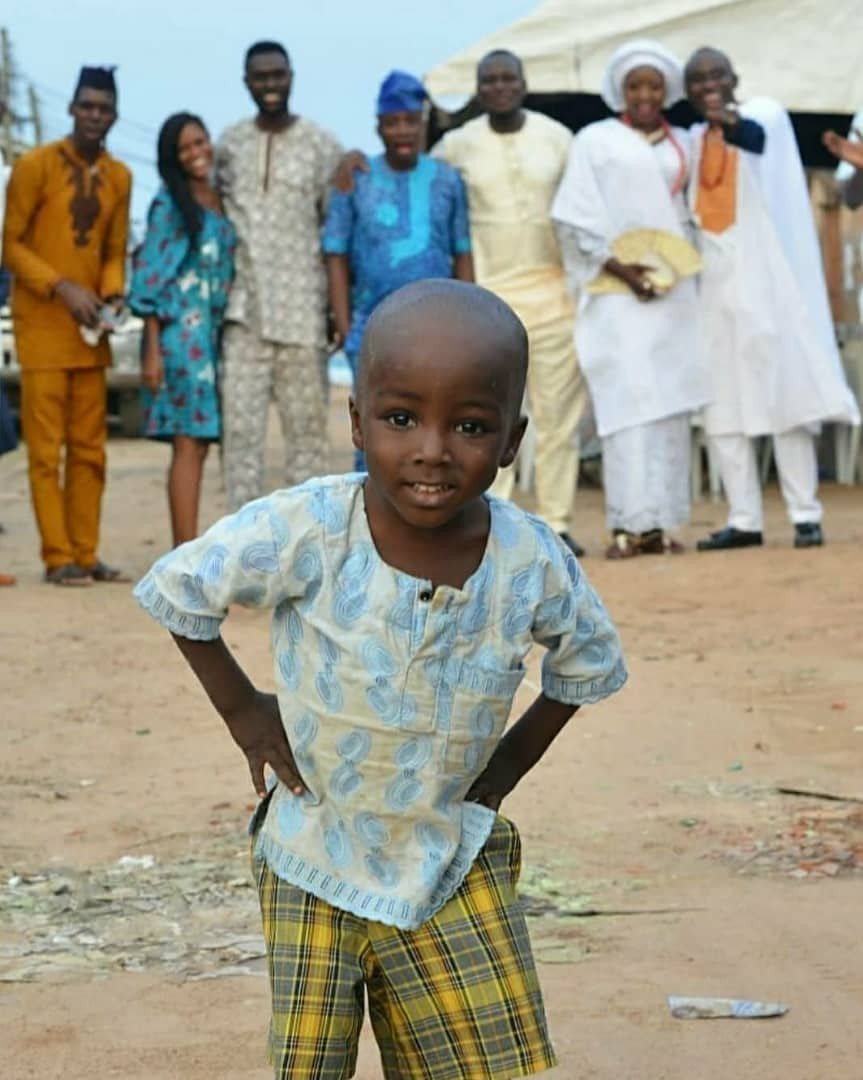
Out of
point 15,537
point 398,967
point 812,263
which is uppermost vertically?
point 812,263

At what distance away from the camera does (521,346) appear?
261 cm

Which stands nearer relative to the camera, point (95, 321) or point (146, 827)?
point (146, 827)

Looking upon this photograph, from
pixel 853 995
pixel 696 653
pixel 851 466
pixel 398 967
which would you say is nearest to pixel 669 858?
pixel 853 995

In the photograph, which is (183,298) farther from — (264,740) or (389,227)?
(264,740)

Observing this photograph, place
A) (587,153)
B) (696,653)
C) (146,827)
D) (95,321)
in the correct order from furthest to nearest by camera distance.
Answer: (587,153), (95,321), (696,653), (146,827)

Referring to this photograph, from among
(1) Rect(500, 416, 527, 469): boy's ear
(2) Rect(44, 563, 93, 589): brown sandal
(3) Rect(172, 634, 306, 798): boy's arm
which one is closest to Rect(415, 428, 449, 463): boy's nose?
(1) Rect(500, 416, 527, 469): boy's ear

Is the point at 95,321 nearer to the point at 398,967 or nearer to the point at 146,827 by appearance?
the point at 146,827

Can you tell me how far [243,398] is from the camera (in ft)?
29.6

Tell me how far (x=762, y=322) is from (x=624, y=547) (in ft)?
3.94

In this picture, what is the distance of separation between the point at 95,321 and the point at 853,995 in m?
5.71

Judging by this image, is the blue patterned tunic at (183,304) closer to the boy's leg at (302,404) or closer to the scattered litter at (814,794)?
the boy's leg at (302,404)

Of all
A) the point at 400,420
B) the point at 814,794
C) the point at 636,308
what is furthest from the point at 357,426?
the point at 636,308


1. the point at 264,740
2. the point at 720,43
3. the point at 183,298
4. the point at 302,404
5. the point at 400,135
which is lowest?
the point at 302,404

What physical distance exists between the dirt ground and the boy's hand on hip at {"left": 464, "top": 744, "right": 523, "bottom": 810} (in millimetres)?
770
